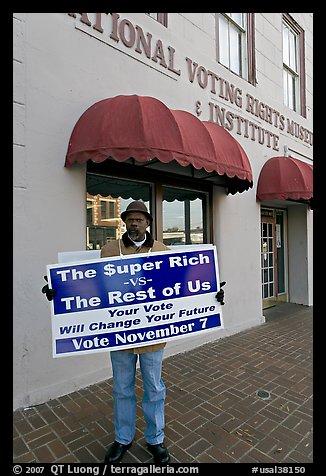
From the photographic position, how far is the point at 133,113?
3373 millimetres

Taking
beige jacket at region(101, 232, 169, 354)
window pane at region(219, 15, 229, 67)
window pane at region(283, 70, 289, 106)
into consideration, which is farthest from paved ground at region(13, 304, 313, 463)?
window pane at region(283, 70, 289, 106)

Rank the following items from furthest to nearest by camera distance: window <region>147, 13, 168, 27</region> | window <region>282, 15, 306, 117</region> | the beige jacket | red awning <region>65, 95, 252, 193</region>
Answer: window <region>282, 15, 306, 117</region>, window <region>147, 13, 168, 27</region>, red awning <region>65, 95, 252, 193</region>, the beige jacket

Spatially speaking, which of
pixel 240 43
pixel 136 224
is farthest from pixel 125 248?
pixel 240 43

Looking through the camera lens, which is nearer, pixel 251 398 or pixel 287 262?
pixel 251 398

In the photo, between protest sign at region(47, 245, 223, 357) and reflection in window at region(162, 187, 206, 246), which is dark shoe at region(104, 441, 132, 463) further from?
reflection in window at region(162, 187, 206, 246)

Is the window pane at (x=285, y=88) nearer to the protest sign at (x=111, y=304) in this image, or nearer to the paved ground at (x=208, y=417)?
the paved ground at (x=208, y=417)

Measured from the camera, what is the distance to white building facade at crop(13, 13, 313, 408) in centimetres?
326

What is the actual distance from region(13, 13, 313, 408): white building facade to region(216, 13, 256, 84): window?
0.09ft

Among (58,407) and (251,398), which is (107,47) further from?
(251,398)

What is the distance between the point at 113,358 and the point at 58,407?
4.53ft

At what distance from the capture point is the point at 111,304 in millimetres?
2459

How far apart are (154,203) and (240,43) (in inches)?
180
